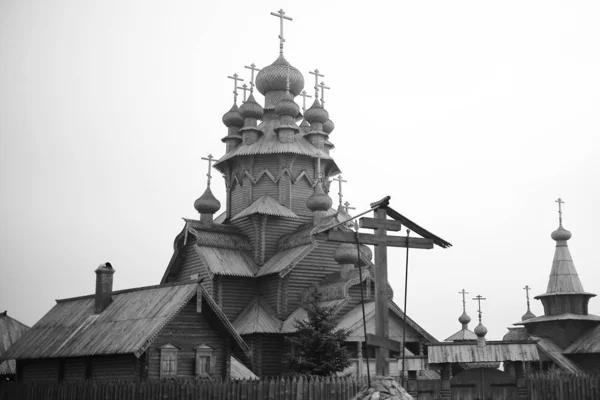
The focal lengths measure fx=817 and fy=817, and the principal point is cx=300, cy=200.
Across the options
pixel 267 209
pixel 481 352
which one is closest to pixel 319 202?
pixel 267 209

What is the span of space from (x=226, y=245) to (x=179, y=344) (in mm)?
11333

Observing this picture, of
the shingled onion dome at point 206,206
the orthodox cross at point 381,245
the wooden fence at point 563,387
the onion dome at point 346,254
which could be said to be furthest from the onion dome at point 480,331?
the shingled onion dome at point 206,206

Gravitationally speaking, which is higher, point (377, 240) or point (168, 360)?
point (377, 240)

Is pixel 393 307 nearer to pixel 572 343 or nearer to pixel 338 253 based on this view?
pixel 338 253

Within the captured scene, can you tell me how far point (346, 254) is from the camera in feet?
106

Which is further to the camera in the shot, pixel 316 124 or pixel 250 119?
pixel 316 124

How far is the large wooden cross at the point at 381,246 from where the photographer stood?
1334 cm

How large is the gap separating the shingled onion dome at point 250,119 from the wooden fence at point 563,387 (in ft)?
61.4

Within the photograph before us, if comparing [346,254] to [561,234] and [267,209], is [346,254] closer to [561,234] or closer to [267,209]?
[267,209]

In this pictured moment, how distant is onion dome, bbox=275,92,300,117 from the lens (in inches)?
1487

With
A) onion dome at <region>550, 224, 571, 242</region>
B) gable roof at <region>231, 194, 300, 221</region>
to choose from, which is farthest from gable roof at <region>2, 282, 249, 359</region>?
onion dome at <region>550, 224, 571, 242</region>

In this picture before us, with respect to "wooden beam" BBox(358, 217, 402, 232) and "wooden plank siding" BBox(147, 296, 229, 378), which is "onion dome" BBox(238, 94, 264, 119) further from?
"wooden beam" BBox(358, 217, 402, 232)

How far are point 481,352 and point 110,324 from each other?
1211 centimetres

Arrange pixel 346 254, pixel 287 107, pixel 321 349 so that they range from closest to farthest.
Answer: pixel 321 349 → pixel 346 254 → pixel 287 107
